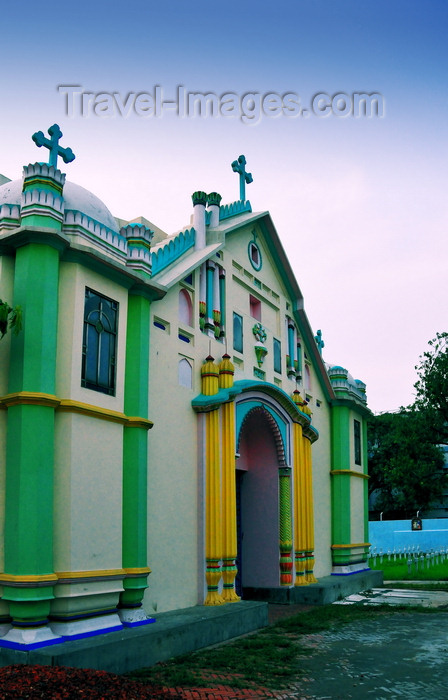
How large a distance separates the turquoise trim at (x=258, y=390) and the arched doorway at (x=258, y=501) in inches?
20.4

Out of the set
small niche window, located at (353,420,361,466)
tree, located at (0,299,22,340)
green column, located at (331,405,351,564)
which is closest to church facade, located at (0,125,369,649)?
tree, located at (0,299,22,340)

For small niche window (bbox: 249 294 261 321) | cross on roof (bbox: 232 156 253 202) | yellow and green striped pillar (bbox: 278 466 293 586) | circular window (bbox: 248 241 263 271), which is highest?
cross on roof (bbox: 232 156 253 202)

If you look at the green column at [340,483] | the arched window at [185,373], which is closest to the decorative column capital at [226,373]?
the arched window at [185,373]

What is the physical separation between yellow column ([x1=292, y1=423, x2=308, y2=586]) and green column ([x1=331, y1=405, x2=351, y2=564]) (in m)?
3.09

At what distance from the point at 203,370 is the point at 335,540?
8.18 m

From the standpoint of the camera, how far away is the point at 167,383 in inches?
448

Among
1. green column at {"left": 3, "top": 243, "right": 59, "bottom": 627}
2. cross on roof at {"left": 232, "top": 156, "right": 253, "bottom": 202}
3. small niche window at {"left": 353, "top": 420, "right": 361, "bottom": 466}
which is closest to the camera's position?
green column at {"left": 3, "top": 243, "right": 59, "bottom": 627}

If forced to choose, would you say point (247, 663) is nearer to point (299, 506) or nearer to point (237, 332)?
point (299, 506)

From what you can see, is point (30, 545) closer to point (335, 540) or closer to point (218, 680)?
point (218, 680)

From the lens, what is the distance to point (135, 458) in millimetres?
9719

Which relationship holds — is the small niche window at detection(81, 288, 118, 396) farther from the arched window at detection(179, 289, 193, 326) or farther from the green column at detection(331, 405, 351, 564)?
the green column at detection(331, 405, 351, 564)

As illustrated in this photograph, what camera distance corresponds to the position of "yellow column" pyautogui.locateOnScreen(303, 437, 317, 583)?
51.5 feet

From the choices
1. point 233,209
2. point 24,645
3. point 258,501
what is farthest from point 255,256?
point 24,645

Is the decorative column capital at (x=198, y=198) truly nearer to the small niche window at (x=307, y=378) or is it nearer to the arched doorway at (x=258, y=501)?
the arched doorway at (x=258, y=501)
